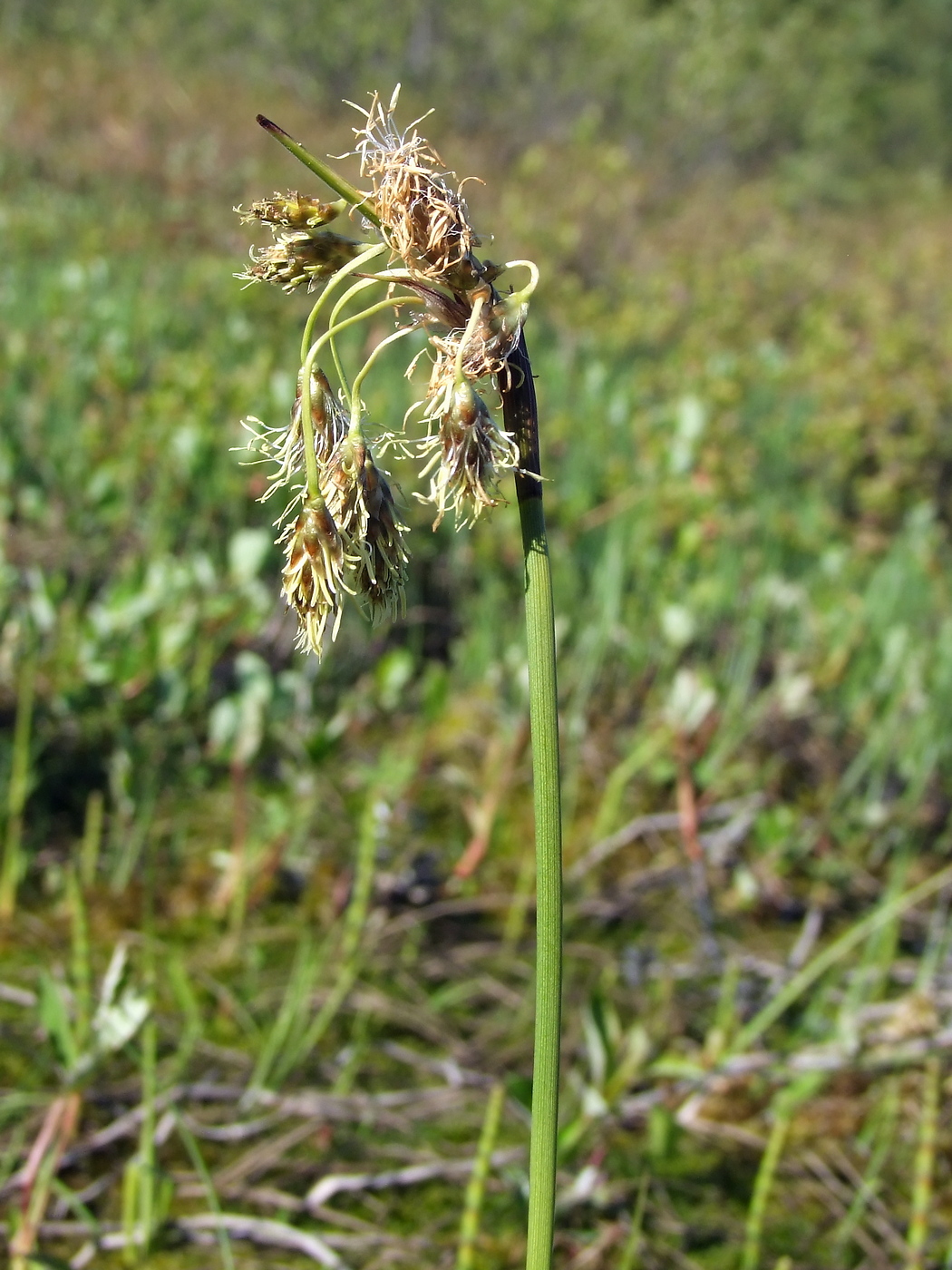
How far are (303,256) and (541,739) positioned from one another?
318 mm

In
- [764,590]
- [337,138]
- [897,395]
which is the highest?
[337,138]

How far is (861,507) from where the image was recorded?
4.90 m

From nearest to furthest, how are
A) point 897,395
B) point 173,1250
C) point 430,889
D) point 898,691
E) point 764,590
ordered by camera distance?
point 173,1250, point 430,889, point 898,691, point 764,590, point 897,395

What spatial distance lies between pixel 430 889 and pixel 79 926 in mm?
833

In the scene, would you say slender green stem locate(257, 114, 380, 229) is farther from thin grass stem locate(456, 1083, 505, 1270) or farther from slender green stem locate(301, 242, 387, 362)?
thin grass stem locate(456, 1083, 505, 1270)

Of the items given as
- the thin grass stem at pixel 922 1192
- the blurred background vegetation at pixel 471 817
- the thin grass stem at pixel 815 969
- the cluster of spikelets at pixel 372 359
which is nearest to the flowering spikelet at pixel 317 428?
the cluster of spikelets at pixel 372 359

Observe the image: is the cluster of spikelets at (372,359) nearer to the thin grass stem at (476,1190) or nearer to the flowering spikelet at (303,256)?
the flowering spikelet at (303,256)

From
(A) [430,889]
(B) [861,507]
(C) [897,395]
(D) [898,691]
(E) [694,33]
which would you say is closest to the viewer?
(A) [430,889]

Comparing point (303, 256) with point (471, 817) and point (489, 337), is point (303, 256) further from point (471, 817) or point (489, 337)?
point (471, 817)

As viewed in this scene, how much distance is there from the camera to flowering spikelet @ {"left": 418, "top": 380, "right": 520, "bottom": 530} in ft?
2.25

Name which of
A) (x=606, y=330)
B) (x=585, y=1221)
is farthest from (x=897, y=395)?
(x=585, y=1221)

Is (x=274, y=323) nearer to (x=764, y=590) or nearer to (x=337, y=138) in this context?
(x=764, y=590)

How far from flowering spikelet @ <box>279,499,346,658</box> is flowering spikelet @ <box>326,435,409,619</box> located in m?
0.01

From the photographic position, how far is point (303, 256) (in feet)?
2.29
